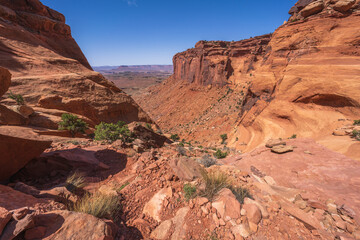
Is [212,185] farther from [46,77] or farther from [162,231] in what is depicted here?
[46,77]

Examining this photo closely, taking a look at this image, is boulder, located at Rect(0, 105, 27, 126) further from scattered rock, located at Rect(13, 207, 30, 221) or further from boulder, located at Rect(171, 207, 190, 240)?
boulder, located at Rect(171, 207, 190, 240)

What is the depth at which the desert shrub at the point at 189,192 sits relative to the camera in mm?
3320

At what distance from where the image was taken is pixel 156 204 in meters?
3.28

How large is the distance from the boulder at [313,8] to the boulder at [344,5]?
0.94 metres

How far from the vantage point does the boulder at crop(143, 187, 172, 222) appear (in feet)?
10.2

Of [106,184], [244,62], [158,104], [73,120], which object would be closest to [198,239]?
[106,184]

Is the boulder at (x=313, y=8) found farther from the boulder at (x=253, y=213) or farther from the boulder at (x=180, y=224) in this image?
the boulder at (x=180, y=224)

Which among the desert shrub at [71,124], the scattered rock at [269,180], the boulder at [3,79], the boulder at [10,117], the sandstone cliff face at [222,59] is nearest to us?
the boulder at [3,79]

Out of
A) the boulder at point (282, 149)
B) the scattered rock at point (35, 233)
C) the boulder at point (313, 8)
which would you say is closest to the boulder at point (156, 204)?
the scattered rock at point (35, 233)

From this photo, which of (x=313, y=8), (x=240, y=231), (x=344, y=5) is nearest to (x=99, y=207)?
(x=240, y=231)

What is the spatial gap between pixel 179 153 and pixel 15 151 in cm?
597

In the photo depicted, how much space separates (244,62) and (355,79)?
1221 inches

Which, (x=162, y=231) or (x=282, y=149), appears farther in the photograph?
(x=282, y=149)

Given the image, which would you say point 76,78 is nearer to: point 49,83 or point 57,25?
point 49,83
